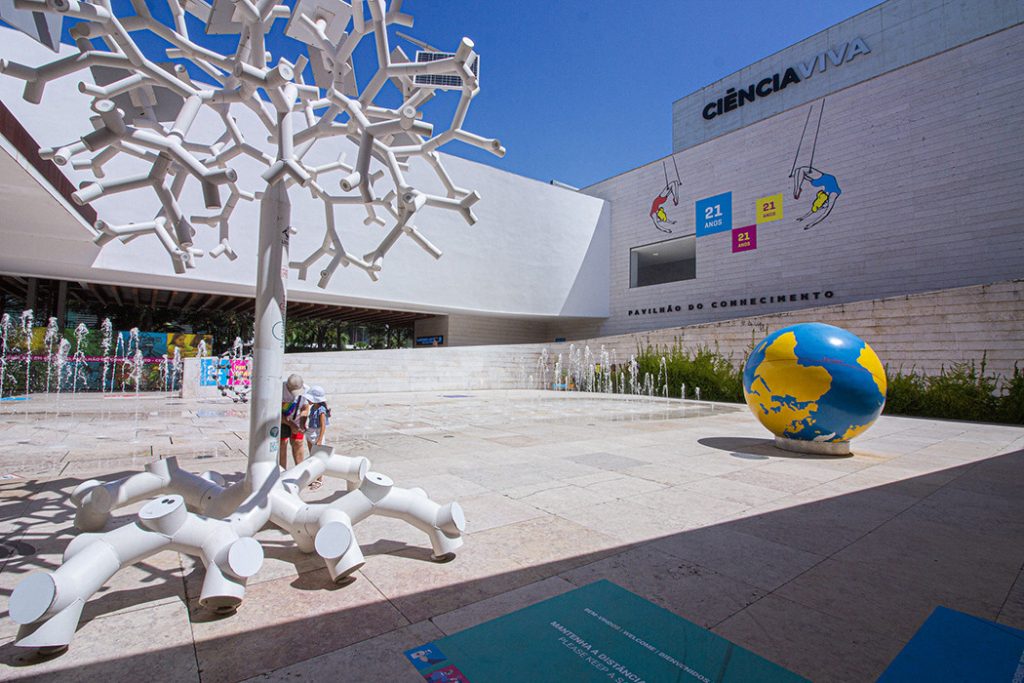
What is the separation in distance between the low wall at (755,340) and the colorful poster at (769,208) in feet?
31.4

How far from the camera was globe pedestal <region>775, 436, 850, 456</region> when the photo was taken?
308 inches

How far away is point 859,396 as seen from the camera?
7289 mm

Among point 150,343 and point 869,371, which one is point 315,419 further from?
point 150,343

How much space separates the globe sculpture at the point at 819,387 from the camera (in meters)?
7.34

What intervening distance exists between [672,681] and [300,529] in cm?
249

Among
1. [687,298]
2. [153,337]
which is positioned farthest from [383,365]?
[687,298]

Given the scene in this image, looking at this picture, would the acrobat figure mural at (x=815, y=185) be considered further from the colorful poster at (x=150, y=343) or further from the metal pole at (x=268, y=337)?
the colorful poster at (x=150, y=343)

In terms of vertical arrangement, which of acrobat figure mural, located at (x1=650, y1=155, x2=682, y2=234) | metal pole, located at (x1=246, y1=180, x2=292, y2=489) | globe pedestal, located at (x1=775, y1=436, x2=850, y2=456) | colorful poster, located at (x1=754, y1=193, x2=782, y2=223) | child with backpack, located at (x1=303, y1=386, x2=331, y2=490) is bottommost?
globe pedestal, located at (x1=775, y1=436, x2=850, y2=456)

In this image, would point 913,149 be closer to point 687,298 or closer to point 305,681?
point 687,298

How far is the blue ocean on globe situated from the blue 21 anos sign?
24170mm

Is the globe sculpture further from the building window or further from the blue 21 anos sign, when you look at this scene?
the building window

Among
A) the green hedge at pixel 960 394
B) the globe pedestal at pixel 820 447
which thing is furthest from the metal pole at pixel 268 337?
the green hedge at pixel 960 394

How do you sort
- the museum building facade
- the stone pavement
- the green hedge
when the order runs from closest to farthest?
1. the stone pavement
2. the green hedge
3. the museum building facade

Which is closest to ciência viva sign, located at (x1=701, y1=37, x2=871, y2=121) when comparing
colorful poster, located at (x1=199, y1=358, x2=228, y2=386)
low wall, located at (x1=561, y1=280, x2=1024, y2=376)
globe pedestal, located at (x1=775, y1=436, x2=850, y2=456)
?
low wall, located at (x1=561, y1=280, x2=1024, y2=376)
